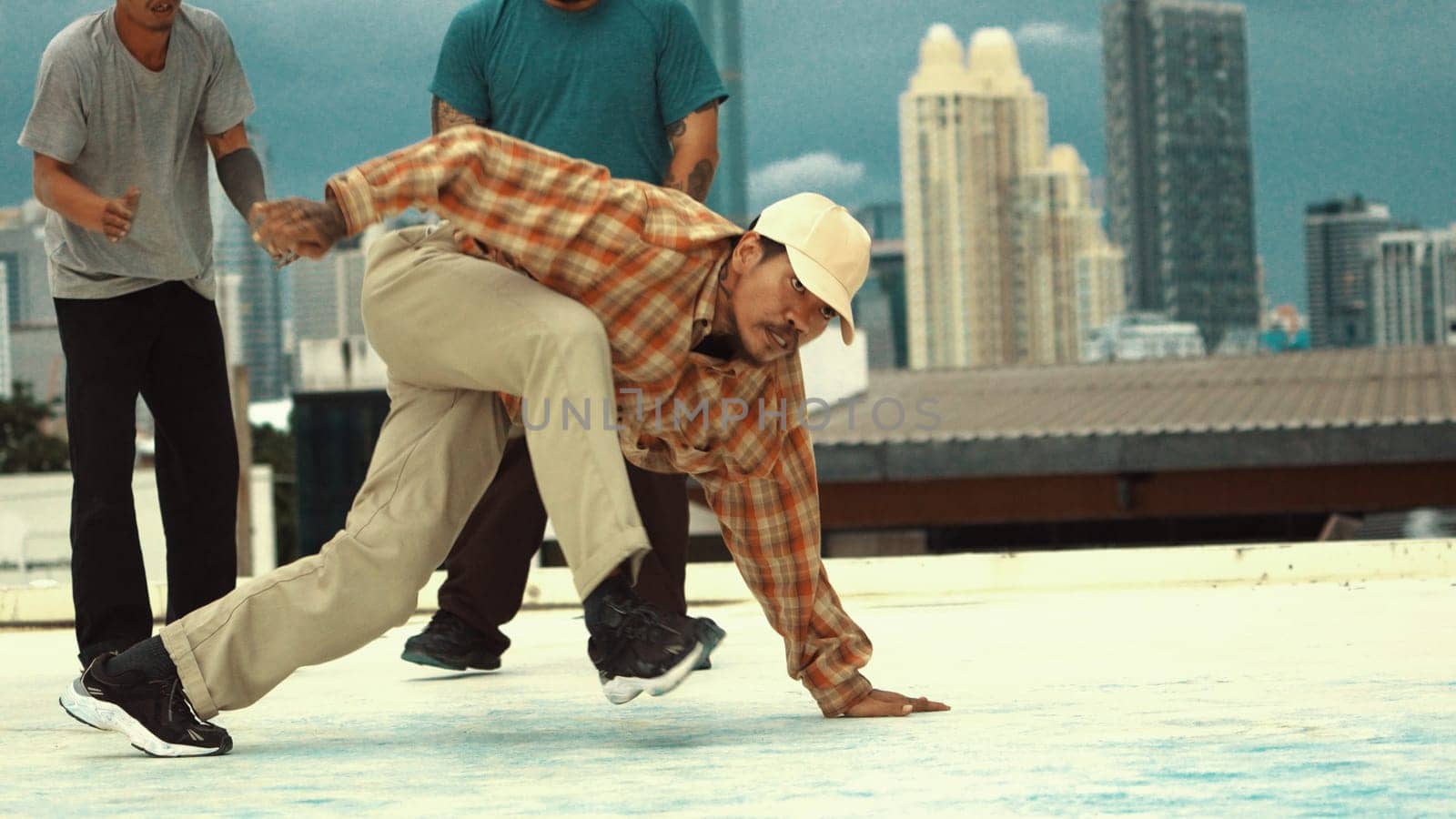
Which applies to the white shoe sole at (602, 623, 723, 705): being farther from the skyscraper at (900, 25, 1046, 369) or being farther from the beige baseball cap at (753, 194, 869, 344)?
the skyscraper at (900, 25, 1046, 369)

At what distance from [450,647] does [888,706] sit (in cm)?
105

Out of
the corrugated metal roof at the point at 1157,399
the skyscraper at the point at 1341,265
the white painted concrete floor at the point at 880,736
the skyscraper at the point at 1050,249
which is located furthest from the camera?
the skyscraper at the point at 1050,249

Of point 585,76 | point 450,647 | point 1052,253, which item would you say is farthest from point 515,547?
point 1052,253

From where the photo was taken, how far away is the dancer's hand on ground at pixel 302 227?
1.96 meters

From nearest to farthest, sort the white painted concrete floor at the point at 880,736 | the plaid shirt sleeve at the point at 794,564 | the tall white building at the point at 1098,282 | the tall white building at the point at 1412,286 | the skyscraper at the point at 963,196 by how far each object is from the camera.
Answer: the white painted concrete floor at the point at 880,736 < the plaid shirt sleeve at the point at 794,564 < the tall white building at the point at 1412,286 < the skyscraper at the point at 963,196 < the tall white building at the point at 1098,282

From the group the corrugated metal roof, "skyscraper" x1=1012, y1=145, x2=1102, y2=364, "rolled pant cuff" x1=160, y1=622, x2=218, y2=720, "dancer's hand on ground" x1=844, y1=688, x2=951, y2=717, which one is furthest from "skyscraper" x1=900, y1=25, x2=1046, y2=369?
"rolled pant cuff" x1=160, y1=622, x2=218, y2=720

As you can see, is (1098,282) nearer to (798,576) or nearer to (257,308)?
(257,308)

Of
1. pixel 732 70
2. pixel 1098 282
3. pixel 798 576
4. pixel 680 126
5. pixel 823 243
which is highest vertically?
pixel 732 70

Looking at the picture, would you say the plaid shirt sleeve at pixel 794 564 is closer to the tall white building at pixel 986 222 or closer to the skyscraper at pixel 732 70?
the skyscraper at pixel 732 70

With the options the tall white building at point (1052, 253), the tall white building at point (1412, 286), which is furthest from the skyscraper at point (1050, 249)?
the tall white building at point (1412, 286)

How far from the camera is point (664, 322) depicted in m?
2.16

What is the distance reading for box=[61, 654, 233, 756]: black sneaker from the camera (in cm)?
209

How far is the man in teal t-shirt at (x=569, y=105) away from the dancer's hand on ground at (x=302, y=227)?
3.56 feet

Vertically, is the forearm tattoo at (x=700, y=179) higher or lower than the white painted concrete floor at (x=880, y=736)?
higher
